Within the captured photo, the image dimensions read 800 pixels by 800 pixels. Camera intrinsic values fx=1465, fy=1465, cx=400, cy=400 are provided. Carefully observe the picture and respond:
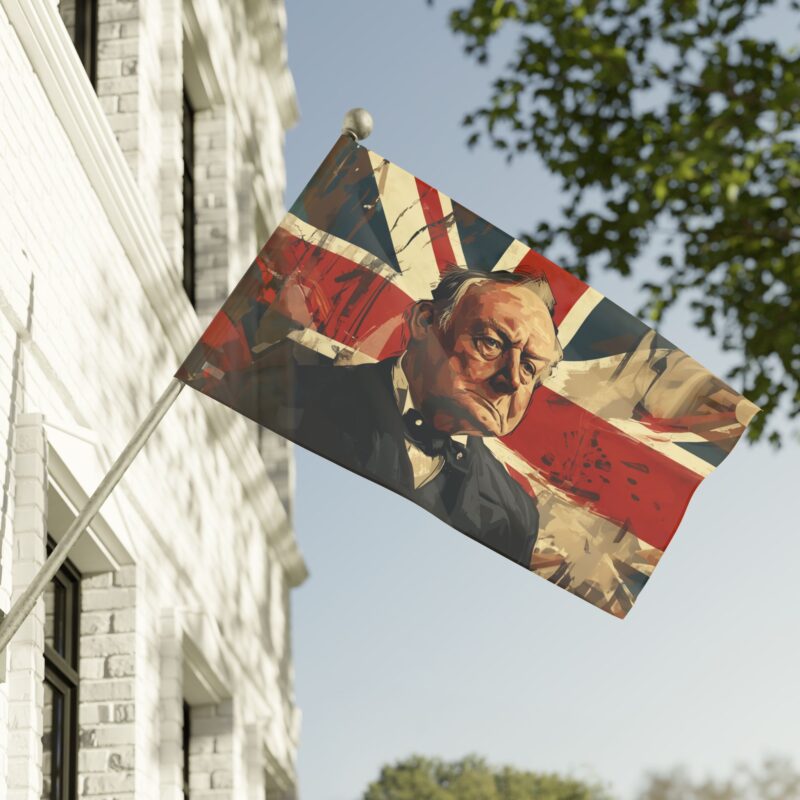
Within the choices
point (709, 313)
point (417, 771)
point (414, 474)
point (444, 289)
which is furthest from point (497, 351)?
point (417, 771)

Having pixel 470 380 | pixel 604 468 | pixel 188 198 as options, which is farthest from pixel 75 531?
pixel 188 198

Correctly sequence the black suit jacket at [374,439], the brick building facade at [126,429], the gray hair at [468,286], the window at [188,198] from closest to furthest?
1. the black suit jacket at [374,439]
2. the brick building facade at [126,429]
3. the gray hair at [468,286]
4. the window at [188,198]

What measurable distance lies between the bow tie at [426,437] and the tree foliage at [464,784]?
7801 cm

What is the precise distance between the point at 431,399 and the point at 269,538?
639 centimetres

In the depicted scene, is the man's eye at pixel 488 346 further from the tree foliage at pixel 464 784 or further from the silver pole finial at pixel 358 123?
the tree foliage at pixel 464 784

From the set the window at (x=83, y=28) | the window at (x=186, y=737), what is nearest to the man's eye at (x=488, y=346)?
the window at (x=83, y=28)

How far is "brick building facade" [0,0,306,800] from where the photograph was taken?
5676 mm

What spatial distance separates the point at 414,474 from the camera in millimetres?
5461

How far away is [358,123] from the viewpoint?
5449 millimetres

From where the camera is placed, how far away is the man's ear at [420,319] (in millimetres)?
5711

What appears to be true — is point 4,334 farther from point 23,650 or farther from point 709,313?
point 709,313

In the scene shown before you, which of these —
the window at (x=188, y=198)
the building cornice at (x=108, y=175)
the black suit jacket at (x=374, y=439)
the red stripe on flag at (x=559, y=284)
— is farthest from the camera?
the window at (x=188, y=198)

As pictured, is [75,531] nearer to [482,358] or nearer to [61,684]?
[482,358]

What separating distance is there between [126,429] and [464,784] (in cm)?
8145
